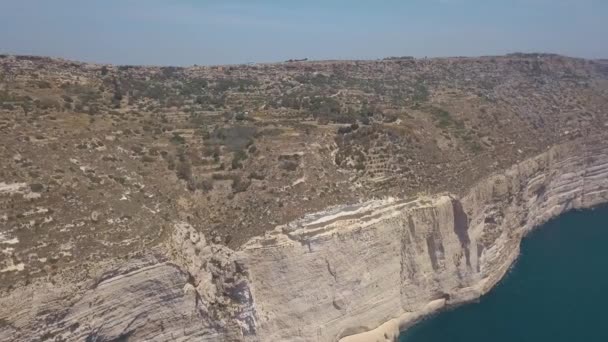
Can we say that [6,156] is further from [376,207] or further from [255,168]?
[376,207]

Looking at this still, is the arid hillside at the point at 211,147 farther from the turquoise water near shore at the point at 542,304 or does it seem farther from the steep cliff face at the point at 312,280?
the turquoise water near shore at the point at 542,304

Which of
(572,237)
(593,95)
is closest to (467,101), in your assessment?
(572,237)

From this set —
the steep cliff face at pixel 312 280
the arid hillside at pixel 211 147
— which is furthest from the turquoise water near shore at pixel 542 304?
the arid hillside at pixel 211 147

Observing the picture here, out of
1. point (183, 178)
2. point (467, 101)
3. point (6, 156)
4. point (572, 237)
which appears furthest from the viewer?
point (467, 101)

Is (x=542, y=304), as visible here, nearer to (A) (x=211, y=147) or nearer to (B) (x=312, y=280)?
(B) (x=312, y=280)

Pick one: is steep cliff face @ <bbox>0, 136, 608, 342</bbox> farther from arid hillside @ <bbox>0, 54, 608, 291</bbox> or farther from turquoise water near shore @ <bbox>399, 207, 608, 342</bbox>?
turquoise water near shore @ <bbox>399, 207, 608, 342</bbox>

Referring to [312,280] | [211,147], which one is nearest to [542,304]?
[312,280]
